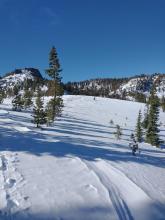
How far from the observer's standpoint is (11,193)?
28.3ft

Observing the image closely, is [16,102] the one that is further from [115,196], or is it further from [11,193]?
[115,196]

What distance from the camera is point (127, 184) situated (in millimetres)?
10430

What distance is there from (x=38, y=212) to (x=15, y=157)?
19.2ft

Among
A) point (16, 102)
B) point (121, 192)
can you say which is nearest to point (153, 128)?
point (16, 102)

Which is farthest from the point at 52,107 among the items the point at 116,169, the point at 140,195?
the point at 140,195

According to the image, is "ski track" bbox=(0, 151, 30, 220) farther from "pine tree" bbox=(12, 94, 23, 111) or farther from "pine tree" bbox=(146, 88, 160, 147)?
"pine tree" bbox=(12, 94, 23, 111)

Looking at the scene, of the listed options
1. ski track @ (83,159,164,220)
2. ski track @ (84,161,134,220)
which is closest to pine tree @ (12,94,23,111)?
ski track @ (83,159,164,220)

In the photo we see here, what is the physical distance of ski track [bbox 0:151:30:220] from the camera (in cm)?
743


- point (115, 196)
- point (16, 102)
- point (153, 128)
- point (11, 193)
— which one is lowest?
point (153, 128)

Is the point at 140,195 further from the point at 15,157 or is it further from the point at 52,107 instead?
the point at 52,107

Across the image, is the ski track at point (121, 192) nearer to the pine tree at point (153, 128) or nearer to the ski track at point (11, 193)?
the ski track at point (11, 193)

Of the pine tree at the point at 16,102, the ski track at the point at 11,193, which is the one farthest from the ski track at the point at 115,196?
the pine tree at the point at 16,102

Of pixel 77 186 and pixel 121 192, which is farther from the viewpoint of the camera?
pixel 77 186

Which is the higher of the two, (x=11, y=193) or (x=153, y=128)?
(x=11, y=193)
